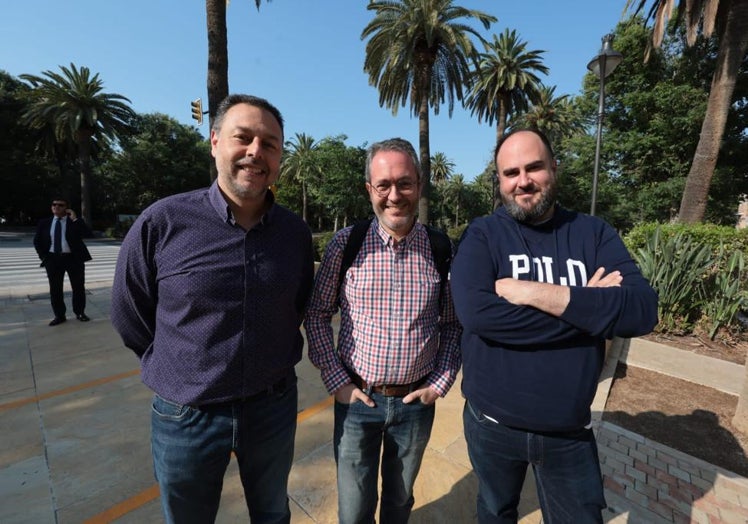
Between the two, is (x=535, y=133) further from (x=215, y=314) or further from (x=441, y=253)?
(x=215, y=314)

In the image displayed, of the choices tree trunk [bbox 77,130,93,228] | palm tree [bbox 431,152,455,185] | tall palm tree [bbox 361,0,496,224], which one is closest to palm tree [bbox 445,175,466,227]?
palm tree [bbox 431,152,455,185]

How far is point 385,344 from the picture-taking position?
5.61ft

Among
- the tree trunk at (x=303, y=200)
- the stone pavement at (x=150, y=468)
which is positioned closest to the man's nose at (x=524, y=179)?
the stone pavement at (x=150, y=468)

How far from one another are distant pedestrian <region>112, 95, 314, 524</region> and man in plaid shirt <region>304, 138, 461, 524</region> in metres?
0.28

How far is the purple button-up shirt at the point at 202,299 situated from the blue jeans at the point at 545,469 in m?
1.04

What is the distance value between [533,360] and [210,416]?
1.39 m

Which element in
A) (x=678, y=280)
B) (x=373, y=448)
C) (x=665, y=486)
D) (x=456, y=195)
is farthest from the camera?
(x=456, y=195)

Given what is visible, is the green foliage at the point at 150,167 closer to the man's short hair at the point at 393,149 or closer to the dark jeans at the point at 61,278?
the dark jeans at the point at 61,278

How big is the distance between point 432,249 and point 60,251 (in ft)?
23.3

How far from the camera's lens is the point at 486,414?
5.25 feet

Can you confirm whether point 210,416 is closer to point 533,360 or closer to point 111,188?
point 533,360

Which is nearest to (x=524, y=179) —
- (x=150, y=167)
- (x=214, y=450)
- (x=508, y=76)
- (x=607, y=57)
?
(x=214, y=450)

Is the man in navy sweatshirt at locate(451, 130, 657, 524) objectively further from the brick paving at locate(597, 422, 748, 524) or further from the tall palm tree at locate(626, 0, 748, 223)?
the tall palm tree at locate(626, 0, 748, 223)

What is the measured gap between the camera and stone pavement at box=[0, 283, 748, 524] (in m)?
2.25
